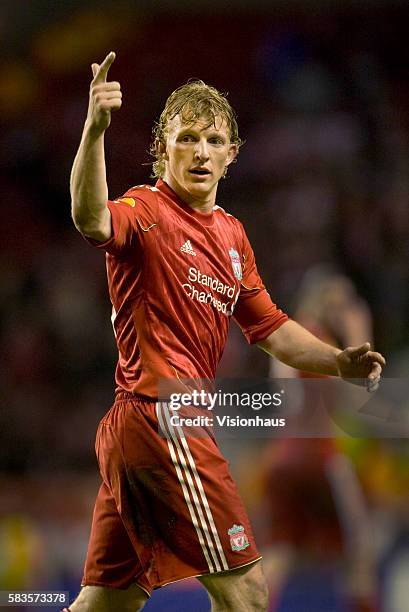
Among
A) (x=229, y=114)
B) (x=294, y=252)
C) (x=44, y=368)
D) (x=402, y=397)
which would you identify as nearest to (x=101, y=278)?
(x=44, y=368)

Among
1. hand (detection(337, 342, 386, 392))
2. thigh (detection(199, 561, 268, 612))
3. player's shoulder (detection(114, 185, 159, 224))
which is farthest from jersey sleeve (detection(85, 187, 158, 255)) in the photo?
thigh (detection(199, 561, 268, 612))

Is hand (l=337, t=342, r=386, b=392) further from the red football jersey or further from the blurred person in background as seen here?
the blurred person in background

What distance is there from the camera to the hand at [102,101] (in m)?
2.18

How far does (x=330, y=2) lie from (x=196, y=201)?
4.20 metres

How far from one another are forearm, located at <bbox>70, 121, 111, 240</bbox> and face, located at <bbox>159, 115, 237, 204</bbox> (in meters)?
0.53

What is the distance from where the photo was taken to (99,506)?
2.66 m

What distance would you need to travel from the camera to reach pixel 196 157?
9.06 ft

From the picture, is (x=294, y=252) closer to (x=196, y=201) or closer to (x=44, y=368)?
(x=44, y=368)

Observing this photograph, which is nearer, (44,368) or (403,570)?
(403,570)

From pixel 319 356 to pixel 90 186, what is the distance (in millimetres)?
1061

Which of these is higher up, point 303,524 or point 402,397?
point 402,397

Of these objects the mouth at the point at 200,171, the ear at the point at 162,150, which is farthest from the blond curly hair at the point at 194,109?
the mouth at the point at 200,171
